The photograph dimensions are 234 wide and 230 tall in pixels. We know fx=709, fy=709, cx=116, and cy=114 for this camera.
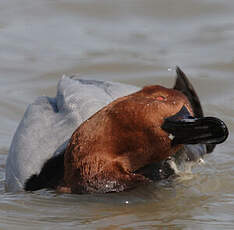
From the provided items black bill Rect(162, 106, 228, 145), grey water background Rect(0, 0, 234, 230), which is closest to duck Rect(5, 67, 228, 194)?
black bill Rect(162, 106, 228, 145)

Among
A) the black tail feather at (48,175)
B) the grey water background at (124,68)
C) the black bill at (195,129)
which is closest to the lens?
the black bill at (195,129)

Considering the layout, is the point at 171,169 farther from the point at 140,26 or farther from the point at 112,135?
the point at 140,26

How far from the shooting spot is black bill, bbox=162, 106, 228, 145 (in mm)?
4496

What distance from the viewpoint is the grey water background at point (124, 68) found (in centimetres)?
475

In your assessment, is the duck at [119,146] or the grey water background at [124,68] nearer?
the duck at [119,146]

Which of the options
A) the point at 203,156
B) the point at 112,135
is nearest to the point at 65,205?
the point at 112,135

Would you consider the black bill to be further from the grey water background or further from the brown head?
the grey water background

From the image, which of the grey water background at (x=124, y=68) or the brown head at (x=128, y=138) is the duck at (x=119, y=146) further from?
the grey water background at (x=124, y=68)

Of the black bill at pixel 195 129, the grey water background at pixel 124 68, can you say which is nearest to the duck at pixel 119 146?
the black bill at pixel 195 129

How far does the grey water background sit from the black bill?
530 mm

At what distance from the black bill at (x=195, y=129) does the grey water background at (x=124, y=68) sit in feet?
1.74

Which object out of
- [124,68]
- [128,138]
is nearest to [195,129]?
[128,138]

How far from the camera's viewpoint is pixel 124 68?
339 inches

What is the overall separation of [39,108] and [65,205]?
1.20 meters
